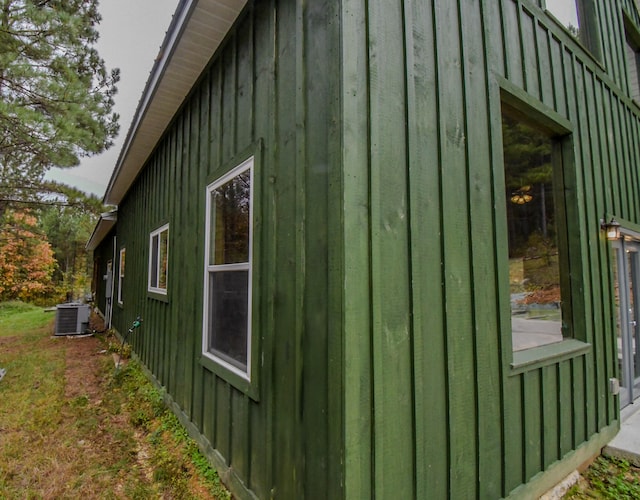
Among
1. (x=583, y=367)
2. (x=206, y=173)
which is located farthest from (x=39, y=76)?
(x=583, y=367)

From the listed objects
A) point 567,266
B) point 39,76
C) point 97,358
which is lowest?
point 97,358

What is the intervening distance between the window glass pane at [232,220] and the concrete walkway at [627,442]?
359 cm

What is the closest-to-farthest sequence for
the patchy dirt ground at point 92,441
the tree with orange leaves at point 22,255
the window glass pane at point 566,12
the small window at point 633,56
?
1. the patchy dirt ground at point 92,441
2. the window glass pane at point 566,12
3. the small window at point 633,56
4. the tree with orange leaves at point 22,255

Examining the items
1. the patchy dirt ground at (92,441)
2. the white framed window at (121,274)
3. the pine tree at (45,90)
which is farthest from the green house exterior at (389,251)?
the white framed window at (121,274)

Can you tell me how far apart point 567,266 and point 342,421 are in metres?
2.60

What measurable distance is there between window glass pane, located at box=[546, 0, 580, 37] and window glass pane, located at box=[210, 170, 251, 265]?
10.4ft

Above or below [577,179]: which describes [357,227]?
below

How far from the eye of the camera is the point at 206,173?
319cm

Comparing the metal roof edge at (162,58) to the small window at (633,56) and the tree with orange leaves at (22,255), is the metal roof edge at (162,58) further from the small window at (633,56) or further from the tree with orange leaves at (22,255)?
the tree with orange leaves at (22,255)

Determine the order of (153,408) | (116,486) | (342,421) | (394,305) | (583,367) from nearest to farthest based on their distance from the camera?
1. (342,421)
2. (394,305)
3. (116,486)
4. (583,367)
5. (153,408)

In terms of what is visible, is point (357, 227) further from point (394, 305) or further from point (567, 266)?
point (567, 266)

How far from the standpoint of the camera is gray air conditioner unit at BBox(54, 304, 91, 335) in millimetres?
8961

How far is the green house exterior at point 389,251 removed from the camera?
4.96 ft

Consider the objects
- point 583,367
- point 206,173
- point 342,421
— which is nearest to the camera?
point 342,421
